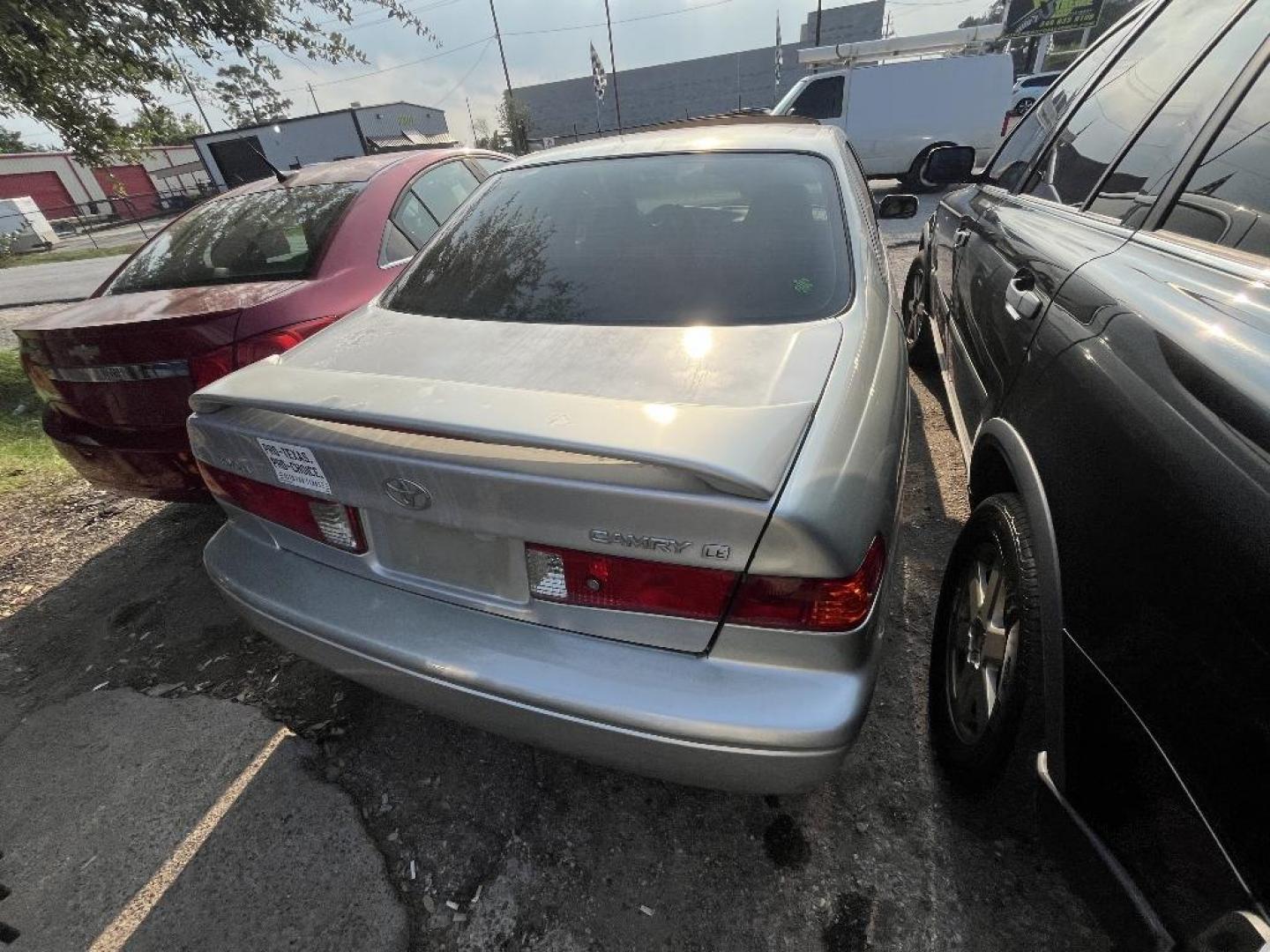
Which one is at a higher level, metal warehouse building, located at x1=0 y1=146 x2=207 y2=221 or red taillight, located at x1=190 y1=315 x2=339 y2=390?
red taillight, located at x1=190 y1=315 x2=339 y2=390

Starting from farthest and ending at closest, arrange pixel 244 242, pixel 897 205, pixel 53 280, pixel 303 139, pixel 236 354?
pixel 303 139 < pixel 53 280 < pixel 897 205 < pixel 244 242 < pixel 236 354

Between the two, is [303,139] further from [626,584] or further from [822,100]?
[626,584]

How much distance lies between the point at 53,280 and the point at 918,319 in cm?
1808

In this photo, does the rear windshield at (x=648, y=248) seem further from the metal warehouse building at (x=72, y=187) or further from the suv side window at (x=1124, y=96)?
the metal warehouse building at (x=72, y=187)

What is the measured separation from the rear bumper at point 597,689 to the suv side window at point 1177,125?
4.46ft

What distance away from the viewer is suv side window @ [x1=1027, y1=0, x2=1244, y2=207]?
162cm

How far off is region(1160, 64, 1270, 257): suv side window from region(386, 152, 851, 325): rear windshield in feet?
2.33

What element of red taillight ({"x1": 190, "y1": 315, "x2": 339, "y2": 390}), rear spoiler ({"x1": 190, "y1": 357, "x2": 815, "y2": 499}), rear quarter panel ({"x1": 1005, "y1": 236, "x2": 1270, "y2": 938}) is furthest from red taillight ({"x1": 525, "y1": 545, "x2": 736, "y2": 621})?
red taillight ({"x1": 190, "y1": 315, "x2": 339, "y2": 390})

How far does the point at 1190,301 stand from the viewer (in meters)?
1.09

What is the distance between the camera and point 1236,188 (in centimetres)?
121

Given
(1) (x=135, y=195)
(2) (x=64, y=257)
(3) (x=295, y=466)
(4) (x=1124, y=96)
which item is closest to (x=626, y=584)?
(3) (x=295, y=466)

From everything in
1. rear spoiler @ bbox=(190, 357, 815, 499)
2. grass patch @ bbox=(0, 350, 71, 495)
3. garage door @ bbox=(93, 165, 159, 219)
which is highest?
rear spoiler @ bbox=(190, 357, 815, 499)

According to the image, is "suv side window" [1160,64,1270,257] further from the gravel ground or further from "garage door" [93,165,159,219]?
"garage door" [93,165,159,219]

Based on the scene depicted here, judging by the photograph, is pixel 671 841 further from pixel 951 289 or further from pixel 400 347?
pixel 951 289
